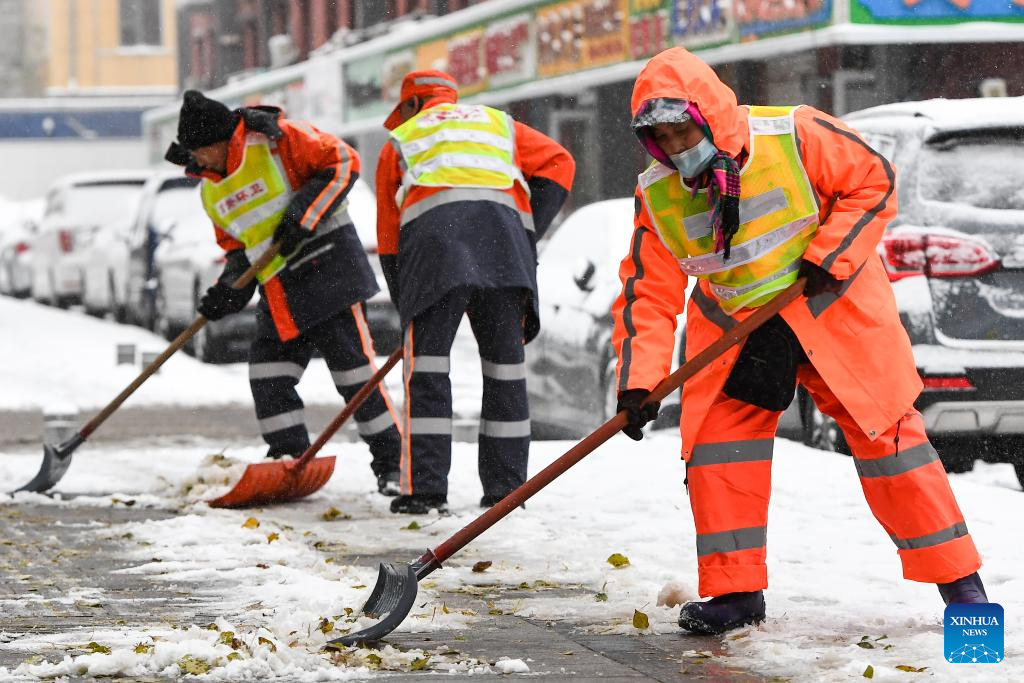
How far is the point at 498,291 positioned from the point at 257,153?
1312mm

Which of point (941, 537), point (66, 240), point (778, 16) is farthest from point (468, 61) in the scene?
point (941, 537)

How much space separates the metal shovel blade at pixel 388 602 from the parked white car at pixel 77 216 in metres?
18.0

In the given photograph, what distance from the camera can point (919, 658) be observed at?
4.65 meters

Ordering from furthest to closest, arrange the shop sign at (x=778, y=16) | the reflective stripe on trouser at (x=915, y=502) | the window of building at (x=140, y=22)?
the window of building at (x=140, y=22), the shop sign at (x=778, y=16), the reflective stripe on trouser at (x=915, y=502)

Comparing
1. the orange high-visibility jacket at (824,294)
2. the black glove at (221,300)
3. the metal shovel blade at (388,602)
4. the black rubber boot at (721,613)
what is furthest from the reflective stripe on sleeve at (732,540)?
the black glove at (221,300)

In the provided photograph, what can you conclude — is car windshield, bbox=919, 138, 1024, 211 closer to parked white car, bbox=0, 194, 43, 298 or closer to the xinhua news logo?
the xinhua news logo

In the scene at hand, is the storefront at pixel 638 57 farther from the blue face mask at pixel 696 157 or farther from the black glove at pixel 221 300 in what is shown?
the blue face mask at pixel 696 157

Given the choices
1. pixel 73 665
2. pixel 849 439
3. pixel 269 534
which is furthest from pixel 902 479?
pixel 269 534

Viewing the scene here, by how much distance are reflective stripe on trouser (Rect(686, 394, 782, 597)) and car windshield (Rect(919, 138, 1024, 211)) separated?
292 cm

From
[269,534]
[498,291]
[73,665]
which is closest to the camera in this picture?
[73,665]

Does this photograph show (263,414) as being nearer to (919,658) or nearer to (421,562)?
(421,562)

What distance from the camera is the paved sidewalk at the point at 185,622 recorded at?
185 inches

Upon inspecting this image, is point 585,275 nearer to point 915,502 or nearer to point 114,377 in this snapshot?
point 915,502

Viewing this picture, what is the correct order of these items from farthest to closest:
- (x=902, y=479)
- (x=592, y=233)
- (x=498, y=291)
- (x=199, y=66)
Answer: (x=199, y=66), (x=592, y=233), (x=498, y=291), (x=902, y=479)
